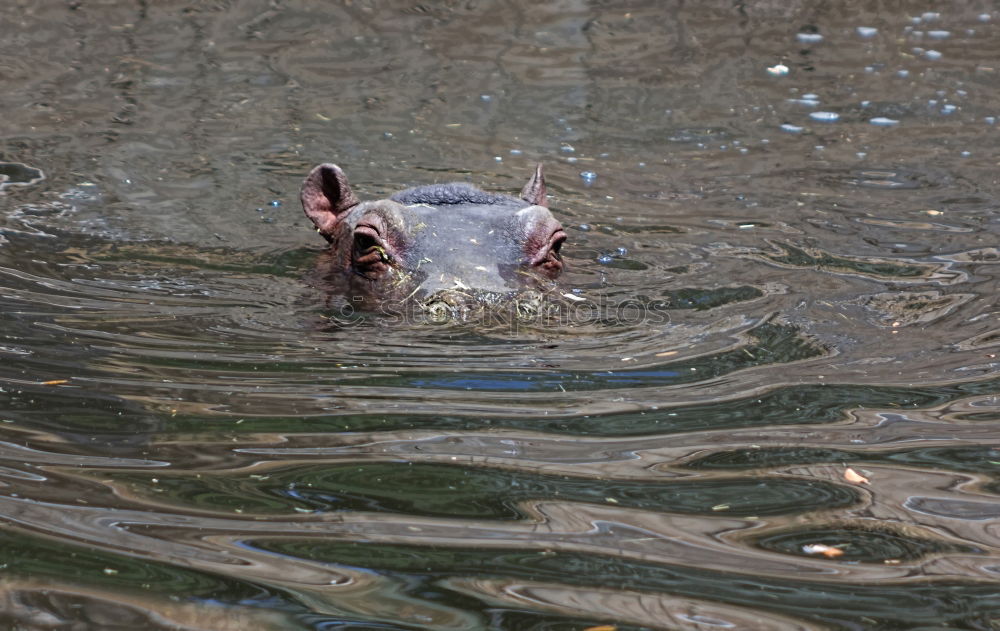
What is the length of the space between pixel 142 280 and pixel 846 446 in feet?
13.4

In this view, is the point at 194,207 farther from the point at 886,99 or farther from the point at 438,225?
the point at 886,99

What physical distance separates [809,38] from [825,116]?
8.08ft

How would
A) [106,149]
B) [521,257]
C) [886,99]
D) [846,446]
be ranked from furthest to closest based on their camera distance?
[886,99], [106,149], [521,257], [846,446]

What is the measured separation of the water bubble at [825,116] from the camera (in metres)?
11.2

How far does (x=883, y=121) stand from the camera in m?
11.2

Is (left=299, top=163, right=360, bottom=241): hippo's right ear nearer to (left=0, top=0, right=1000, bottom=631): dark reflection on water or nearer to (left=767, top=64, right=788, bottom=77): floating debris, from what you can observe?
(left=0, top=0, right=1000, bottom=631): dark reflection on water

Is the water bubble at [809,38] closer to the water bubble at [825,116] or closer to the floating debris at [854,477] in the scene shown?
the water bubble at [825,116]

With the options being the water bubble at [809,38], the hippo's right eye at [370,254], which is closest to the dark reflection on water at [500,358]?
the hippo's right eye at [370,254]

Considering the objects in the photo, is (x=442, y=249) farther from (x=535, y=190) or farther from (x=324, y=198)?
(x=324, y=198)

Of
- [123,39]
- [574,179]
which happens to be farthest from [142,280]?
[123,39]

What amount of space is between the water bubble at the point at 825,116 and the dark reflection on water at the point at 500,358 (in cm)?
23

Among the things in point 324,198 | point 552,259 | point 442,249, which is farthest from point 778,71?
point 442,249

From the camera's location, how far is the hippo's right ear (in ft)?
24.9

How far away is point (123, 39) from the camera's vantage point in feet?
40.0
